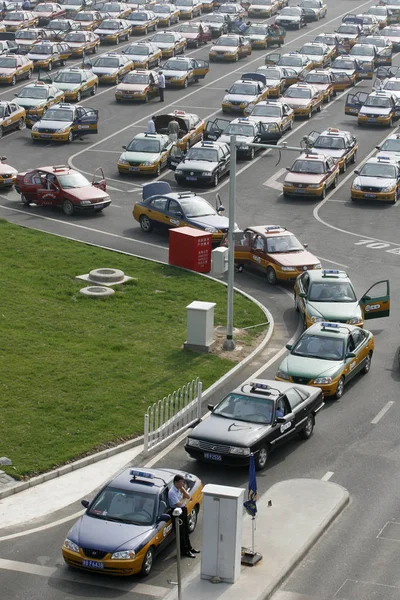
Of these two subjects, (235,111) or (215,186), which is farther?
(235,111)

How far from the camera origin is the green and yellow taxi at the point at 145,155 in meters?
47.9

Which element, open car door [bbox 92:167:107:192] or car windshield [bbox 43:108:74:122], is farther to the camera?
car windshield [bbox 43:108:74:122]

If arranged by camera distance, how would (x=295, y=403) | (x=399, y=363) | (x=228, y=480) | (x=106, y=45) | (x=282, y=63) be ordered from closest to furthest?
(x=228, y=480) < (x=295, y=403) < (x=399, y=363) < (x=282, y=63) < (x=106, y=45)

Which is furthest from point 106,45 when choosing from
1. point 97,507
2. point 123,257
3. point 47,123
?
point 97,507

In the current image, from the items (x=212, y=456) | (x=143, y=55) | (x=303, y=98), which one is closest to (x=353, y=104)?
(x=303, y=98)

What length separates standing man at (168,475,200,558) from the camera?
20453mm

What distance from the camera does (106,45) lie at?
76125 millimetres

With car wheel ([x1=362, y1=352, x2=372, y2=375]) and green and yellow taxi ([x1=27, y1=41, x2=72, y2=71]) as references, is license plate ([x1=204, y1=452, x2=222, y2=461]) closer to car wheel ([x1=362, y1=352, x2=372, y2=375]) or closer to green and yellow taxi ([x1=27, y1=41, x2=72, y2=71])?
car wheel ([x1=362, y1=352, x2=372, y2=375])

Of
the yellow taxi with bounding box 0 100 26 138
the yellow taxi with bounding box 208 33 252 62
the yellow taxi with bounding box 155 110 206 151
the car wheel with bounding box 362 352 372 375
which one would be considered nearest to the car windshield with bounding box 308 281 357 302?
the car wheel with bounding box 362 352 372 375

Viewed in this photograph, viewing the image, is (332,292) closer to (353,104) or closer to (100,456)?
(100,456)

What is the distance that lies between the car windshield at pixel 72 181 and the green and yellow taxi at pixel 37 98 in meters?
11.8

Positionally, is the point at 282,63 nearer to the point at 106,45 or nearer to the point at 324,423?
the point at 106,45

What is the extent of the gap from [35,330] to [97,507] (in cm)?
1123

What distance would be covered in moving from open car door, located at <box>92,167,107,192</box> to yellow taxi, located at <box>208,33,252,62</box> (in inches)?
997
